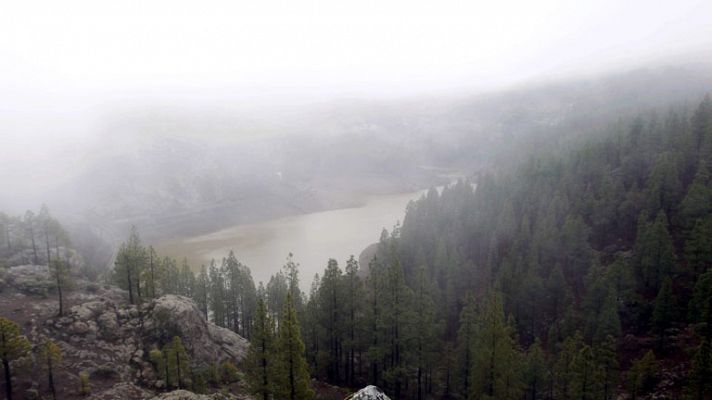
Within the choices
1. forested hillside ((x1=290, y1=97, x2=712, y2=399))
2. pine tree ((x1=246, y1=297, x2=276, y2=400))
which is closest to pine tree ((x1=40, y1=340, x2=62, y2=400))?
pine tree ((x1=246, y1=297, x2=276, y2=400))

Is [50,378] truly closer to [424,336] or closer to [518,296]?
[424,336]

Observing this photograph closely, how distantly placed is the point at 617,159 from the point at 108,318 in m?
92.6

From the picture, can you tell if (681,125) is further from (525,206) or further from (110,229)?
(110,229)

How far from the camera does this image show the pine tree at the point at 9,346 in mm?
36438

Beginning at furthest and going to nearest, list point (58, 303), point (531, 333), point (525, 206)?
point (525, 206) < point (531, 333) < point (58, 303)

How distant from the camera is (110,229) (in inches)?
6905

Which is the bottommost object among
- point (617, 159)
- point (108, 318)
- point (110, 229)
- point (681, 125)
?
point (110, 229)

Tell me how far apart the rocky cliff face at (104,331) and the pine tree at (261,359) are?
14631 mm

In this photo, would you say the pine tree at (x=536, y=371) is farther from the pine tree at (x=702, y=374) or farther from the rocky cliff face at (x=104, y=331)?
the rocky cliff face at (x=104, y=331)

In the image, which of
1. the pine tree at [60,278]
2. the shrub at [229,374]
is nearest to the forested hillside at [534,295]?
the pine tree at [60,278]

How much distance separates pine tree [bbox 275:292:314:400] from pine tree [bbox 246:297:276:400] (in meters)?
0.90

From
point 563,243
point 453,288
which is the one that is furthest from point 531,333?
point 563,243

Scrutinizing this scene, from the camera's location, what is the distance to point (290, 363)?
106ft

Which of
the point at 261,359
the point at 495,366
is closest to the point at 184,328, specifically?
the point at 261,359
